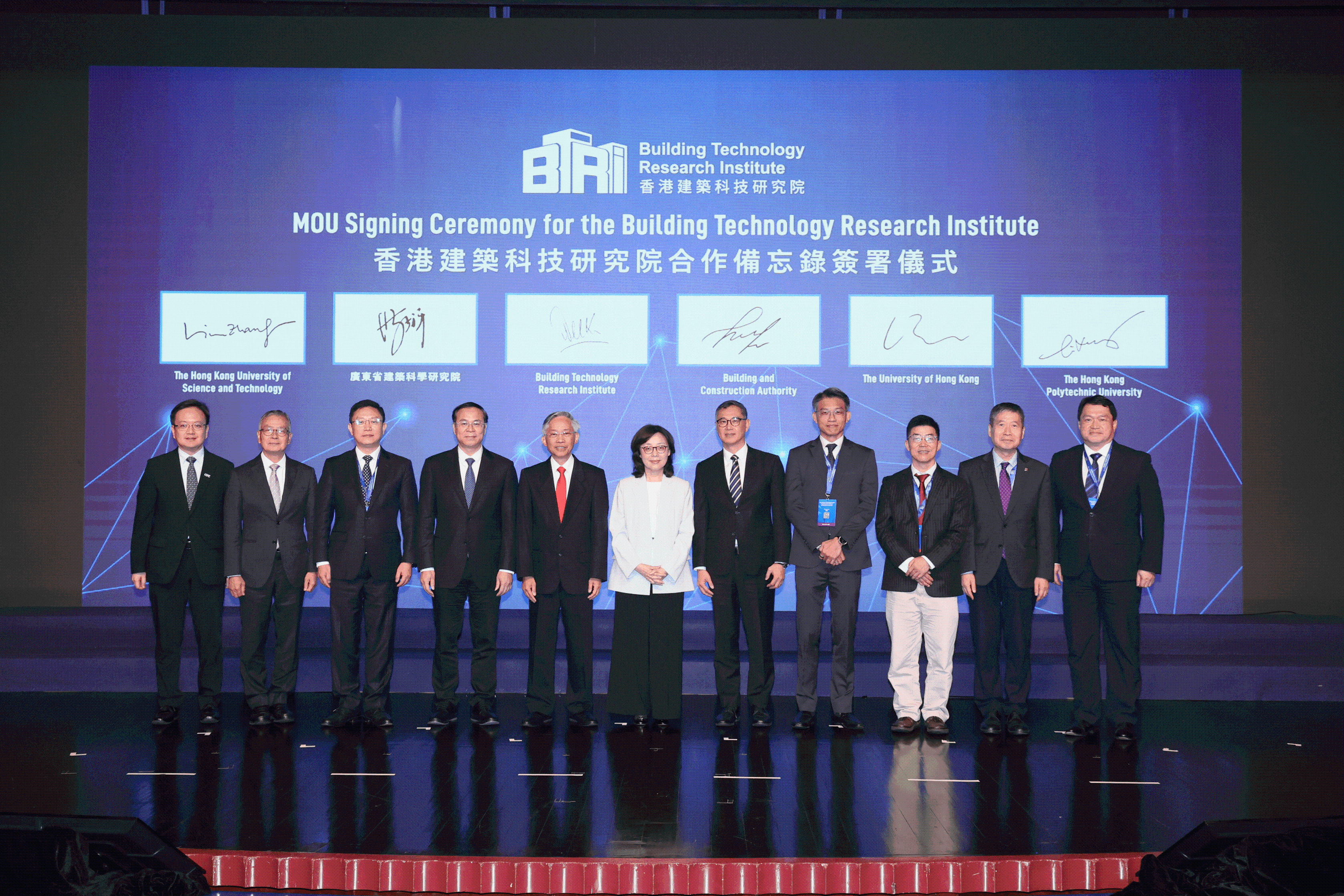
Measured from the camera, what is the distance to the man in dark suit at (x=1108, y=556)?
4094 mm

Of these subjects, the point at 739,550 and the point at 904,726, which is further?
the point at 739,550

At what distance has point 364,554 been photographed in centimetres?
420

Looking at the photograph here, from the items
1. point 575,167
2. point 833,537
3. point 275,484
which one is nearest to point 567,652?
point 833,537

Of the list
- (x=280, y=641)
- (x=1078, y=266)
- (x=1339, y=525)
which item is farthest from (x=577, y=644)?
(x=1339, y=525)

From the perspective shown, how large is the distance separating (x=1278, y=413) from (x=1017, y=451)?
2.54 m

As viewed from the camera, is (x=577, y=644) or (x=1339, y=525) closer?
(x=577, y=644)

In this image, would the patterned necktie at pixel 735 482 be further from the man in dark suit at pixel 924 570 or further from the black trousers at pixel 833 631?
the man in dark suit at pixel 924 570

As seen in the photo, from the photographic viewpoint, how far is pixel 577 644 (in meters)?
4.21

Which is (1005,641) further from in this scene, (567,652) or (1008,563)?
(567,652)

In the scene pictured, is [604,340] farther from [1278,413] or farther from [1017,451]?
[1278,413]

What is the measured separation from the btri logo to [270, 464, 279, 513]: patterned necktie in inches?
91.6
